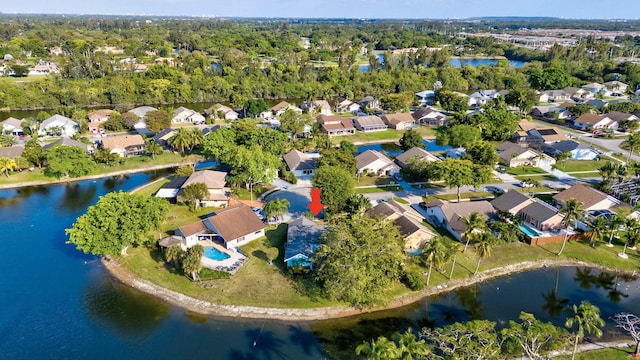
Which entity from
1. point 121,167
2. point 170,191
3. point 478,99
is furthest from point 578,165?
point 121,167

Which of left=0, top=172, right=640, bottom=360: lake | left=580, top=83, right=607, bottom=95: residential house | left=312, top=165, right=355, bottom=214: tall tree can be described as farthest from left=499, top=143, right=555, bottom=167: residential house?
left=580, top=83, right=607, bottom=95: residential house

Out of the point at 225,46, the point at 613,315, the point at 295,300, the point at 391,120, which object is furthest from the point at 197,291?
the point at 225,46

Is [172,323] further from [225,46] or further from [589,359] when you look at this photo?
[225,46]

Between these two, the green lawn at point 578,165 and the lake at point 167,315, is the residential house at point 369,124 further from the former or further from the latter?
the lake at point 167,315

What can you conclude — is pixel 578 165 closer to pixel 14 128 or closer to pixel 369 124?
pixel 369 124

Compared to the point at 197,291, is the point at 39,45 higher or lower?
higher
